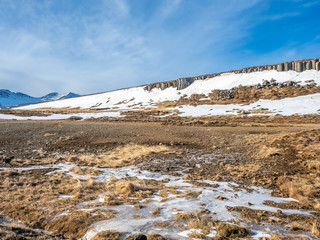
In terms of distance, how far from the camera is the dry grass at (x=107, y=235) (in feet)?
14.4

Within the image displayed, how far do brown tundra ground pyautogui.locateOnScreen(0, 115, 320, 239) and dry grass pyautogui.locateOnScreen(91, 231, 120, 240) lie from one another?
25mm

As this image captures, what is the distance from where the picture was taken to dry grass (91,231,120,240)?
14.4ft

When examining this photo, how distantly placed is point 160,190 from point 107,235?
3.36 m

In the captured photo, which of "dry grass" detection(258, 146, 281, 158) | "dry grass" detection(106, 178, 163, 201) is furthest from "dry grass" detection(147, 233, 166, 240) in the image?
"dry grass" detection(258, 146, 281, 158)

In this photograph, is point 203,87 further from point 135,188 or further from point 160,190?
point 135,188

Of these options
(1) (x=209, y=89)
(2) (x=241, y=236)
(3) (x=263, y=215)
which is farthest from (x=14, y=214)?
(1) (x=209, y=89)

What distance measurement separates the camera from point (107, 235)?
177 inches

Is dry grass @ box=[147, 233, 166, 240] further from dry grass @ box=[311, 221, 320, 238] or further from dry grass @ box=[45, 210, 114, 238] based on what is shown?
dry grass @ box=[311, 221, 320, 238]

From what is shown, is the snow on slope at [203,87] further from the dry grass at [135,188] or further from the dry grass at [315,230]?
the dry grass at [315,230]

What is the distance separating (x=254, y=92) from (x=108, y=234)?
232 feet

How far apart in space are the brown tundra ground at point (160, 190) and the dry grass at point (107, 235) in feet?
0.08

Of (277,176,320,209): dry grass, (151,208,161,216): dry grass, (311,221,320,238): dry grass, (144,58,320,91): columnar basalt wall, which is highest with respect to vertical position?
(144,58,320,91): columnar basalt wall

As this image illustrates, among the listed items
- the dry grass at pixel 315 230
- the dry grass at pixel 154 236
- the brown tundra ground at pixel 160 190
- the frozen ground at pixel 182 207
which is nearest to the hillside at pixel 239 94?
the brown tundra ground at pixel 160 190

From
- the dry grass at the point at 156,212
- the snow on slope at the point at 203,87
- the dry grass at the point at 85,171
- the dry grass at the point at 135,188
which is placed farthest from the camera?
the snow on slope at the point at 203,87
